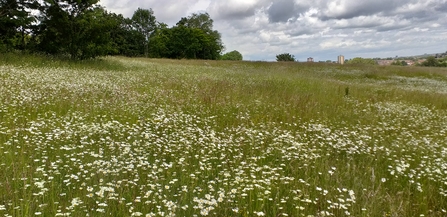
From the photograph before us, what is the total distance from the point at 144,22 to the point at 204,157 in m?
84.3

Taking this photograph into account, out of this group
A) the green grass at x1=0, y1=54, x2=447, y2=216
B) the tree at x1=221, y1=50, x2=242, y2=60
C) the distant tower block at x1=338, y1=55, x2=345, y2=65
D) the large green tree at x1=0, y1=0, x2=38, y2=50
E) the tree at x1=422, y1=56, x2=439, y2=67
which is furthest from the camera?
the tree at x1=221, y1=50, x2=242, y2=60

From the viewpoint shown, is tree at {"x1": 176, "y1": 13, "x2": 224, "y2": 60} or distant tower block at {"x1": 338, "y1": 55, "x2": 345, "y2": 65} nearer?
distant tower block at {"x1": 338, "y1": 55, "x2": 345, "y2": 65}

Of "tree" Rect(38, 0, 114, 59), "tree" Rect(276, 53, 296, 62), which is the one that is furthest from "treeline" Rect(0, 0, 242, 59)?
"tree" Rect(276, 53, 296, 62)

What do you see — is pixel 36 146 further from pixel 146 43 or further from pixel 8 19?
pixel 146 43

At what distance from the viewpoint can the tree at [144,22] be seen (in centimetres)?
8100

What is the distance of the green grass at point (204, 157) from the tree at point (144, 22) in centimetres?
7577

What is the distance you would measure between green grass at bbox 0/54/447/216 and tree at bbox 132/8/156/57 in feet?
249

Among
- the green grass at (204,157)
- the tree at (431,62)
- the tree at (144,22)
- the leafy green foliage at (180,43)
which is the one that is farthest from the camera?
the tree at (144,22)

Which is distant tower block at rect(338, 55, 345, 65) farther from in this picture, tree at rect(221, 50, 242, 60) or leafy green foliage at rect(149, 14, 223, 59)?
tree at rect(221, 50, 242, 60)

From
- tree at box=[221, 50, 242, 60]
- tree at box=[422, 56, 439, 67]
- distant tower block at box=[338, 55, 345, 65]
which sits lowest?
tree at box=[422, 56, 439, 67]

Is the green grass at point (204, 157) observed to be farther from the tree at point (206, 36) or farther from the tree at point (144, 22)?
the tree at point (144, 22)

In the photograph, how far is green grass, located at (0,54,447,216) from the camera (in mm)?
3230

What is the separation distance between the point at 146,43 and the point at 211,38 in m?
18.5

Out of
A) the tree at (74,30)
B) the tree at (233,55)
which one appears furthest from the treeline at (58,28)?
the tree at (233,55)
